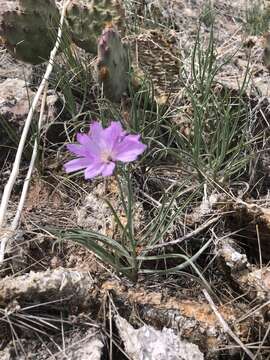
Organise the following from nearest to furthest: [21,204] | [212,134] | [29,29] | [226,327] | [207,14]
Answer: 1. [226,327]
2. [21,204]
3. [212,134]
4. [29,29]
5. [207,14]

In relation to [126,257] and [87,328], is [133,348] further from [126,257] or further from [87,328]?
[126,257]

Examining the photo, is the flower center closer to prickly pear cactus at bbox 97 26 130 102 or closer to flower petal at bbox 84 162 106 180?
flower petal at bbox 84 162 106 180

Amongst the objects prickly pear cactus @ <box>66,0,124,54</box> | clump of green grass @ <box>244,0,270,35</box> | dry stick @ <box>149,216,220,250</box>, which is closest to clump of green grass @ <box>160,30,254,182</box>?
dry stick @ <box>149,216,220,250</box>

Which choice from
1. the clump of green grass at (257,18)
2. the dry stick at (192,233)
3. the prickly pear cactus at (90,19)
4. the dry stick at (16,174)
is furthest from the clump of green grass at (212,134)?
the clump of green grass at (257,18)

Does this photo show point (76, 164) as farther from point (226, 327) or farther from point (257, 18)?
point (257, 18)

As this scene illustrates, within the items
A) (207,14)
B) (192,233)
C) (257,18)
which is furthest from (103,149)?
(257,18)

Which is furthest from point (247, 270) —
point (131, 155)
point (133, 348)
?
point (131, 155)
